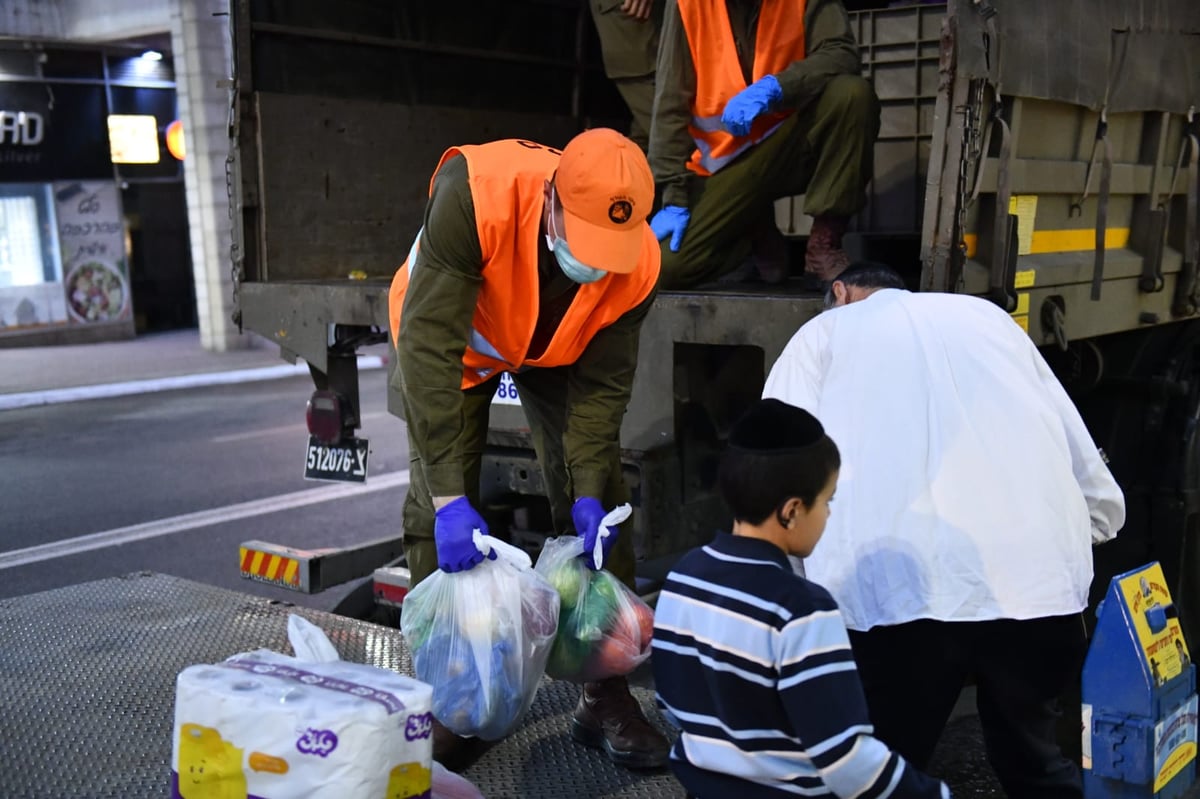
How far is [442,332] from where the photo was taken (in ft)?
9.48

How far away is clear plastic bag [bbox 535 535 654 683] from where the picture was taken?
9.61 ft

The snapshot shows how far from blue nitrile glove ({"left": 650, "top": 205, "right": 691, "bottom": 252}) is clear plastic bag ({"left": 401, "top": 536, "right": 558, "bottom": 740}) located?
1779mm

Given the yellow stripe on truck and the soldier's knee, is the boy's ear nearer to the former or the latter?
the yellow stripe on truck

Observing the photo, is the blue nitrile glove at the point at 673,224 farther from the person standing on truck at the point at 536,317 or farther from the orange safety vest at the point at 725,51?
the person standing on truck at the point at 536,317

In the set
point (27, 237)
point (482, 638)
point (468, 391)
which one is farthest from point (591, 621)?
point (27, 237)

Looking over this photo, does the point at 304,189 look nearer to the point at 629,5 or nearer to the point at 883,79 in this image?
the point at 629,5

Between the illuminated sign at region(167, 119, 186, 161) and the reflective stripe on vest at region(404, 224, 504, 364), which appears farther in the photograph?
the illuminated sign at region(167, 119, 186, 161)

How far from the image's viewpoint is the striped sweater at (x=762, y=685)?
1.89m

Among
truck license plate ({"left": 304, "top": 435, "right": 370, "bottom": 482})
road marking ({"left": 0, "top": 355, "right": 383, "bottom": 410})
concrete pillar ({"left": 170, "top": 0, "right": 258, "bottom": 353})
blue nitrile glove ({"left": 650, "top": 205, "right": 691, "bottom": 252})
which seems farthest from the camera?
concrete pillar ({"left": 170, "top": 0, "right": 258, "bottom": 353})

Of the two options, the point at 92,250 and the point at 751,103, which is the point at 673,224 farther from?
the point at 92,250

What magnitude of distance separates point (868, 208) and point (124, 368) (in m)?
11.8

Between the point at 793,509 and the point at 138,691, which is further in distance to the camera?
the point at 138,691

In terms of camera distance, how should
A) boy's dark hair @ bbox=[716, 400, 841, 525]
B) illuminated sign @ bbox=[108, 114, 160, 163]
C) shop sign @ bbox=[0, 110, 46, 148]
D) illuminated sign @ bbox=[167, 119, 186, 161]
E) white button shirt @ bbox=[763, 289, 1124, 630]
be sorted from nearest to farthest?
boy's dark hair @ bbox=[716, 400, 841, 525] < white button shirt @ bbox=[763, 289, 1124, 630] < shop sign @ bbox=[0, 110, 46, 148] < illuminated sign @ bbox=[108, 114, 160, 163] < illuminated sign @ bbox=[167, 119, 186, 161]

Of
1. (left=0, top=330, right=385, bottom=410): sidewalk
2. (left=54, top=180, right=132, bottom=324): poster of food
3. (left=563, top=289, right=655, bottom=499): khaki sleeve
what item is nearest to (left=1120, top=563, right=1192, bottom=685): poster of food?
(left=563, top=289, right=655, bottom=499): khaki sleeve
